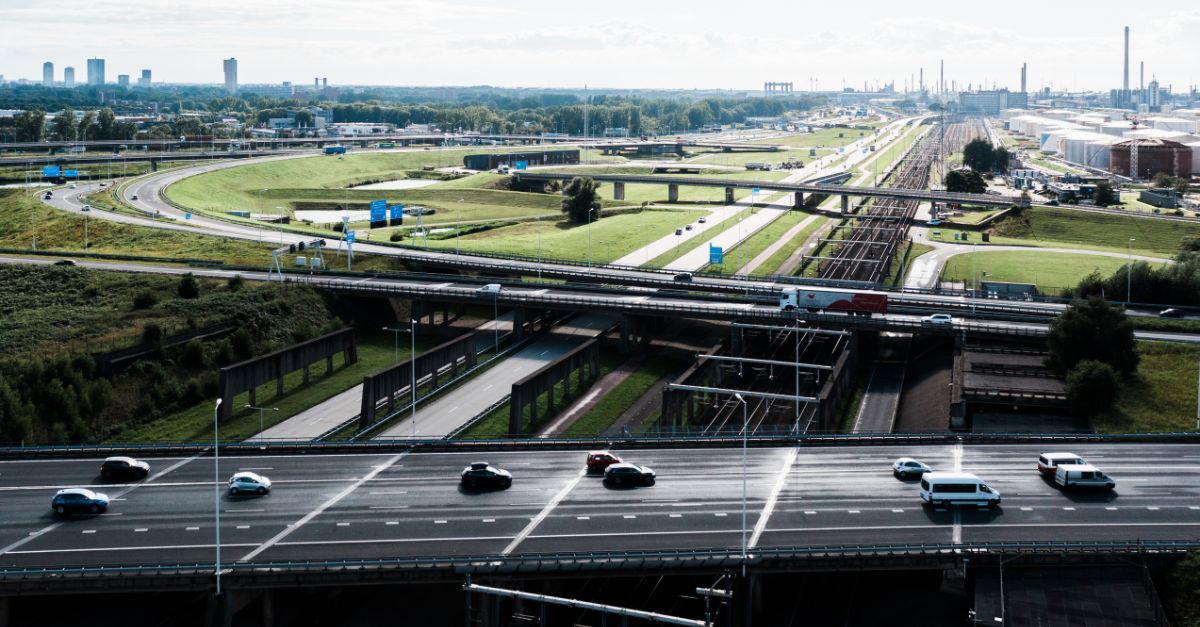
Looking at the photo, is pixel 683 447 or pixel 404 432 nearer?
pixel 683 447

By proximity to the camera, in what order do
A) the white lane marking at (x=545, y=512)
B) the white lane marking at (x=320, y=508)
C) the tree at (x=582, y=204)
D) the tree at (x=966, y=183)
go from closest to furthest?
the white lane marking at (x=320, y=508)
the white lane marking at (x=545, y=512)
the tree at (x=582, y=204)
the tree at (x=966, y=183)

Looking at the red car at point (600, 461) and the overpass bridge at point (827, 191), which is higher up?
the overpass bridge at point (827, 191)

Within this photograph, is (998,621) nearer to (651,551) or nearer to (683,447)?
(651,551)

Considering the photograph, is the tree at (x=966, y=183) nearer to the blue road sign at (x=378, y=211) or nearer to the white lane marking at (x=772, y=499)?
the blue road sign at (x=378, y=211)

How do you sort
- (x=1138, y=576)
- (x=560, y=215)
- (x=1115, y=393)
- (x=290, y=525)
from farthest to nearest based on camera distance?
(x=560, y=215) → (x=1115, y=393) → (x=290, y=525) → (x=1138, y=576)

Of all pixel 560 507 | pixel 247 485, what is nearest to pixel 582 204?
pixel 247 485

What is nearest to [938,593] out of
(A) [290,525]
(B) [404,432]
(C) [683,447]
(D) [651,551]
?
(D) [651,551]

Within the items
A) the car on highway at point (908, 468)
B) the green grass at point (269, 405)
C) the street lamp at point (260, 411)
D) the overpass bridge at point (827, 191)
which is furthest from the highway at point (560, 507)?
the overpass bridge at point (827, 191)
